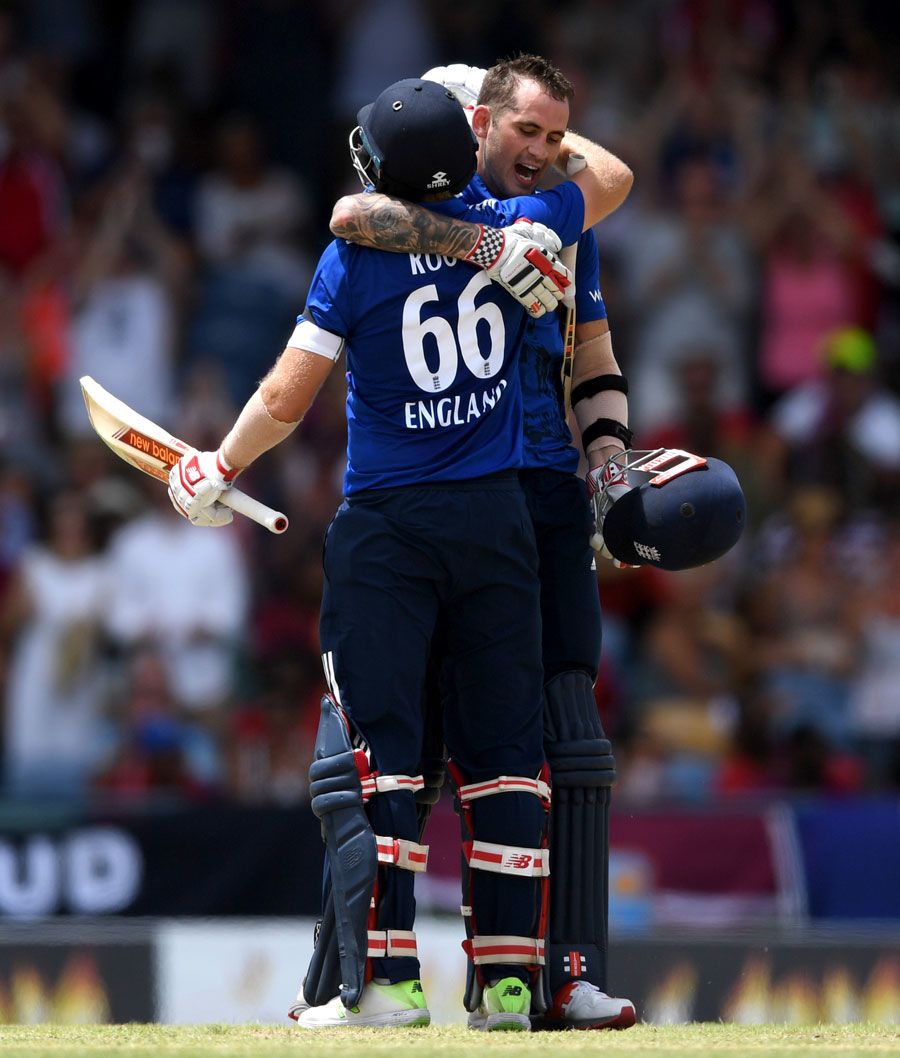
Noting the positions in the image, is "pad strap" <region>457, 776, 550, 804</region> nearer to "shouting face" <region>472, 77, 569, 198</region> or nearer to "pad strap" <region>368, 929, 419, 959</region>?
"pad strap" <region>368, 929, 419, 959</region>

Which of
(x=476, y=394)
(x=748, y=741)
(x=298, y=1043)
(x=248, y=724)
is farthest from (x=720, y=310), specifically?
(x=298, y=1043)

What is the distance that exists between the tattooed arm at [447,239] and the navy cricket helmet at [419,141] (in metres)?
0.07

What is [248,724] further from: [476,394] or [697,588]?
[476,394]

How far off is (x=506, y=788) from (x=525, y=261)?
1370 millimetres

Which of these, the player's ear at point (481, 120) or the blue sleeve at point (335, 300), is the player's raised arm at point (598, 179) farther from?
the blue sleeve at point (335, 300)

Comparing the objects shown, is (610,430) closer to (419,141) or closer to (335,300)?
(335,300)

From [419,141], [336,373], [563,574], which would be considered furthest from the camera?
[336,373]

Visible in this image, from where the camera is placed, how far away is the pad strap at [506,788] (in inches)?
217

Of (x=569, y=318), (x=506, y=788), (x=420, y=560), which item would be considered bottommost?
(x=506, y=788)

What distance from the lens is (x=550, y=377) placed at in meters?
Answer: 5.95

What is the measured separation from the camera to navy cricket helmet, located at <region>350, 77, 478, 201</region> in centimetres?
534

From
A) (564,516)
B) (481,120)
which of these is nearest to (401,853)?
(564,516)

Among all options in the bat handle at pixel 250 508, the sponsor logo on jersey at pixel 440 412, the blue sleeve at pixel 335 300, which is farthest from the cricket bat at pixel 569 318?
the bat handle at pixel 250 508

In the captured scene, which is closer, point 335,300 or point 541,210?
point 335,300
